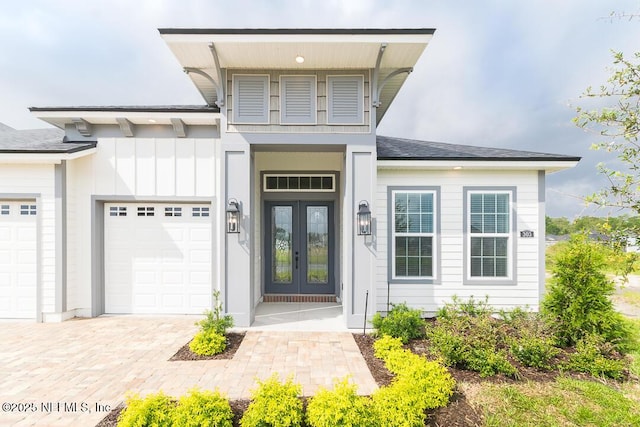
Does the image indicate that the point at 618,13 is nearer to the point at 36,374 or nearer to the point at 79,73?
the point at 36,374

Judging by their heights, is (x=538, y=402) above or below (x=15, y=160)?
below

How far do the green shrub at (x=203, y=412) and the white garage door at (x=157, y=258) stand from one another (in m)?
3.62

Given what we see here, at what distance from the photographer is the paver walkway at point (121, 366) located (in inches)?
124

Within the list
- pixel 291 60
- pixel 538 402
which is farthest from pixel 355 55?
pixel 538 402

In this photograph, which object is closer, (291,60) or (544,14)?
(291,60)

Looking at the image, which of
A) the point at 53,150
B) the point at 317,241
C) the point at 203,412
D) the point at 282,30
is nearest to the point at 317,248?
the point at 317,241

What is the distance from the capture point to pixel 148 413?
2.58 meters

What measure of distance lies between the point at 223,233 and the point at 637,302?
1037 cm

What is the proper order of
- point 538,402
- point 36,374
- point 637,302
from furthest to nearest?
1. point 637,302
2. point 36,374
3. point 538,402

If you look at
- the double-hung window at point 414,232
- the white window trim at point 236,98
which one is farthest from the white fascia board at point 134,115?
the double-hung window at point 414,232

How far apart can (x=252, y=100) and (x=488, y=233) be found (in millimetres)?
5432

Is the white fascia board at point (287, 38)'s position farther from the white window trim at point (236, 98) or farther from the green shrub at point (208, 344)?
the green shrub at point (208, 344)

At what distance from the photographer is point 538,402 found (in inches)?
124

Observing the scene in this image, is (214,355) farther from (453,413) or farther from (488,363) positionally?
(488,363)
